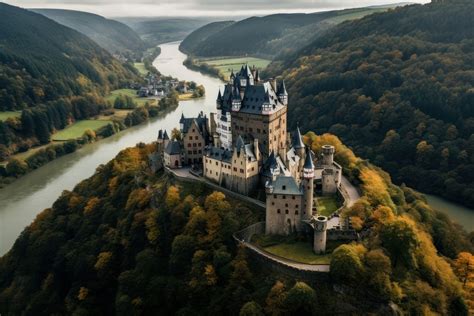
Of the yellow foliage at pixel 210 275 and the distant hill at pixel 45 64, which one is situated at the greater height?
the distant hill at pixel 45 64

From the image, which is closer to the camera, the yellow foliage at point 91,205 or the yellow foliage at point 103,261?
the yellow foliage at point 103,261

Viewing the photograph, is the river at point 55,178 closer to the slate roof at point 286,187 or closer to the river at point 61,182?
the river at point 61,182

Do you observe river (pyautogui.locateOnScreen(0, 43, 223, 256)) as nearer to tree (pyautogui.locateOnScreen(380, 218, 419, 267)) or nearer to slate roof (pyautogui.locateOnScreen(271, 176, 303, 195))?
slate roof (pyautogui.locateOnScreen(271, 176, 303, 195))

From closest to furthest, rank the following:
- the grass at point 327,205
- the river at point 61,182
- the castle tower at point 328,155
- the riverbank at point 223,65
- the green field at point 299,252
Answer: the green field at point 299,252
the grass at point 327,205
the castle tower at point 328,155
the river at point 61,182
the riverbank at point 223,65

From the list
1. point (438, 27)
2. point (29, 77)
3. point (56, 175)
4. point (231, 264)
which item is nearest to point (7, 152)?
point (56, 175)

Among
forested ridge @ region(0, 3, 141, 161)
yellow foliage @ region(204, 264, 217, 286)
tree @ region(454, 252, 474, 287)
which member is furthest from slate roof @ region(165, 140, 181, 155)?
forested ridge @ region(0, 3, 141, 161)

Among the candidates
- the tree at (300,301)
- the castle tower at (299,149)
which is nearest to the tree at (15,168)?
the castle tower at (299,149)

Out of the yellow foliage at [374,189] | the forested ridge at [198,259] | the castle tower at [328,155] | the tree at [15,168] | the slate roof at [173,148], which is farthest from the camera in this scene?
the tree at [15,168]
